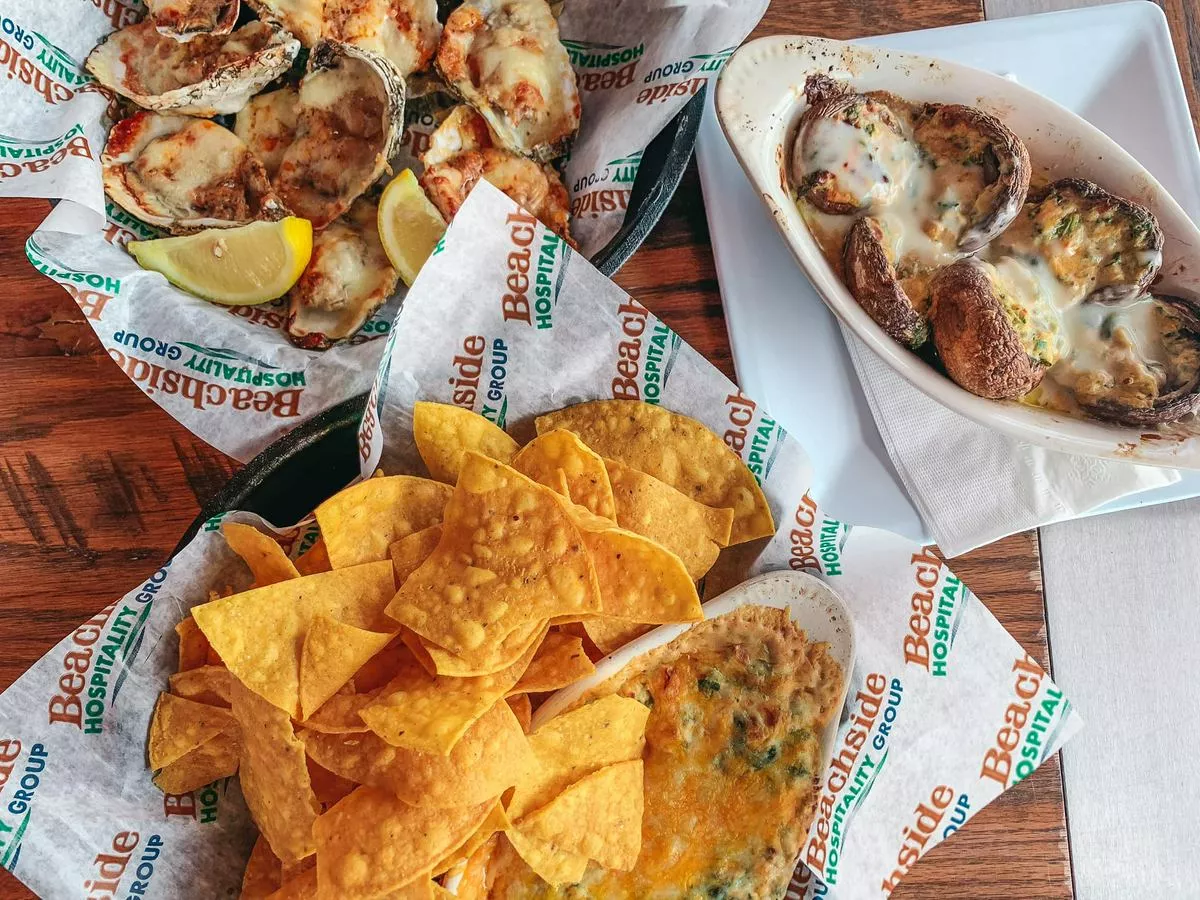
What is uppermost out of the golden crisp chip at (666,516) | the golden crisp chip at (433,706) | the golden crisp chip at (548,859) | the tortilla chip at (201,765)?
the golden crisp chip at (666,516)

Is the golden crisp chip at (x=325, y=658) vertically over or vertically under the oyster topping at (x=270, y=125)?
under

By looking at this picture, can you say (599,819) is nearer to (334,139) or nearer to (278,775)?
(278,775)

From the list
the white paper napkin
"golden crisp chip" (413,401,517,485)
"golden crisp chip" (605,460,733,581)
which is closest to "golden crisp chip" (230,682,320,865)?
"golden crisp chip" (413,401,517,485)

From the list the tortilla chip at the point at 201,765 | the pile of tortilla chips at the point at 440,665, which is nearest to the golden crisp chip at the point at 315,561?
the pile of tortilla chips at the point at 440,665

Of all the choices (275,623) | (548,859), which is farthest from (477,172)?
(548,859)

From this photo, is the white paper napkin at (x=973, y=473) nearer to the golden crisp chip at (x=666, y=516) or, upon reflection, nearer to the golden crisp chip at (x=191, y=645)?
the golden crisp chip at (x=666, y=516)
